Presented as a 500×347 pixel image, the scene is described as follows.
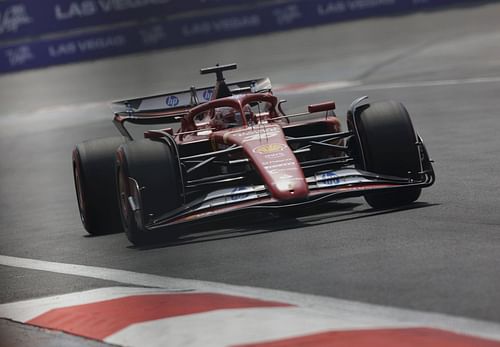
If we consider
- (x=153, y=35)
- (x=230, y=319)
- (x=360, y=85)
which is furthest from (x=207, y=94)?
(x=153, y=35)

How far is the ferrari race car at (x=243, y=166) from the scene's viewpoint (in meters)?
7.90

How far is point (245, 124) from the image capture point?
8.85 m

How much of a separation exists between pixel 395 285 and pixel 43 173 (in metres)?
8.90

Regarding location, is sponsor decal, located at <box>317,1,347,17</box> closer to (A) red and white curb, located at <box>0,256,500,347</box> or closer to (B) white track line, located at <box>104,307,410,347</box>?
(A) red and white curb, located at <box>0,256,500,347</box>

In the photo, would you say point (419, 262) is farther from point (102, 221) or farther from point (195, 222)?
point (102, 221)

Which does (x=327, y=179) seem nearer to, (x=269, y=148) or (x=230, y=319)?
(x=269, y=148)

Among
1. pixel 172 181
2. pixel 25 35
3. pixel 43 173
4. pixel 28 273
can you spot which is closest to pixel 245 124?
pixel 172 181

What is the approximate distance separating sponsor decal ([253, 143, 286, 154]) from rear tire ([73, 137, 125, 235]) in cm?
126

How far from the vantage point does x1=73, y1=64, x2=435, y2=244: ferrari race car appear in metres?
7.90

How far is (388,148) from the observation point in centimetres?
826

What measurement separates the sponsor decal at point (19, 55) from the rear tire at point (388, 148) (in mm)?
23709

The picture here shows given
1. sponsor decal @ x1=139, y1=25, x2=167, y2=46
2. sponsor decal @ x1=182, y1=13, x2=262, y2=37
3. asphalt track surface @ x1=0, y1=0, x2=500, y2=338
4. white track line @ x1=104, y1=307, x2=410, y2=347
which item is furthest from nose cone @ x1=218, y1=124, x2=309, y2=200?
sponsor decal @ x1=182, y1=13, x2=262, y2=37

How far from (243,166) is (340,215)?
74 centimetres

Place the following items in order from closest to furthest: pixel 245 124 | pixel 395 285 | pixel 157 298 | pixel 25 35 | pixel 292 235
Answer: pixel 395 285 < pixel 157 298 < pixel 292 235 < pixel 245 124 < pixel 25 35
